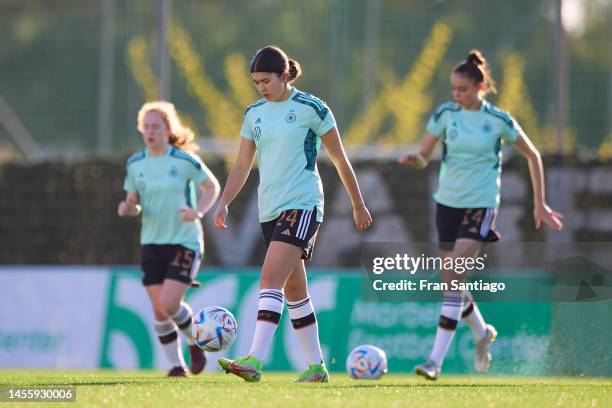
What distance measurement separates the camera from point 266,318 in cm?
897

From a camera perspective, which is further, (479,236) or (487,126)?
(487,126)

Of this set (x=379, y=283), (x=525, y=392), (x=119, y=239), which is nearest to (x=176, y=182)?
(x=379, y=283)

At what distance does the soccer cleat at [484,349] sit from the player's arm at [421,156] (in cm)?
162

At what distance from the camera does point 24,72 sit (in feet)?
73.9

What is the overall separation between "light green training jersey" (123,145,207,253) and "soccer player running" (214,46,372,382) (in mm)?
2072

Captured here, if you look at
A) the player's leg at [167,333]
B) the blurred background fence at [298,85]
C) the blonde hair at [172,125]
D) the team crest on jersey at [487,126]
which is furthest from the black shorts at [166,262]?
the blurred background fence at [298,85]

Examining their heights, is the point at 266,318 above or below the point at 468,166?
below

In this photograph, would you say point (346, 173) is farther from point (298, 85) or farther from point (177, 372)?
point (298, 85)

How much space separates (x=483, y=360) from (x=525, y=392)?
2619 mm

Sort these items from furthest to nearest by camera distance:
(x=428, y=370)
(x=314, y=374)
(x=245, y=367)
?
(x=428, y=370)
(x=314, y=374)
(x=245, y=367)

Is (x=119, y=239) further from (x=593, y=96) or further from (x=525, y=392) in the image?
(x=525, y=392)

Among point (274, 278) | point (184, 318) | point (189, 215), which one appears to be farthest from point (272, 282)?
point (184, 318)

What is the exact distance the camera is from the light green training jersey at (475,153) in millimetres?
10797

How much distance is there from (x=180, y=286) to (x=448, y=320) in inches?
87.0
